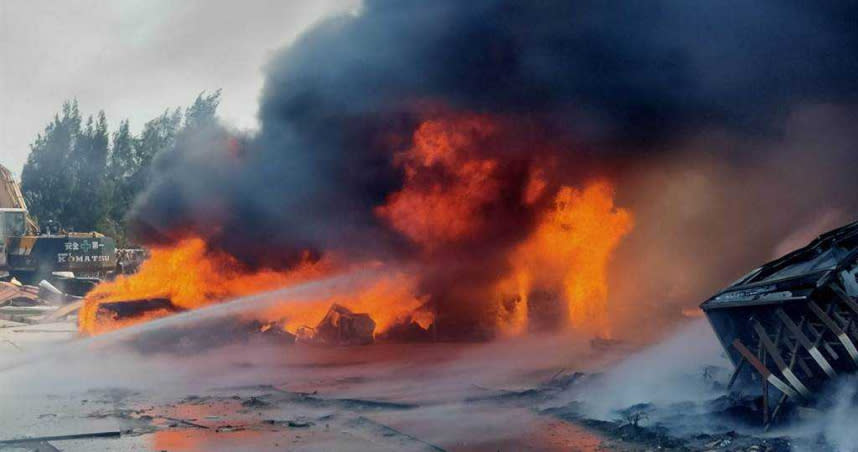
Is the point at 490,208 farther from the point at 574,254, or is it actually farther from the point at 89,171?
the point at 89,171

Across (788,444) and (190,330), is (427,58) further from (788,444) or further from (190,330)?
(788,444)

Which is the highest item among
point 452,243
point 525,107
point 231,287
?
point 525,107

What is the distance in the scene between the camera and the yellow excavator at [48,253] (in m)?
38.6

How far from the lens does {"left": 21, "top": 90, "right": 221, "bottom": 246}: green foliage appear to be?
214 feet

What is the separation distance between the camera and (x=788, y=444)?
30.4 ft

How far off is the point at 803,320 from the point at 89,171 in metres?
65.5

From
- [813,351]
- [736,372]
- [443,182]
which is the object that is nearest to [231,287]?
[443,182]

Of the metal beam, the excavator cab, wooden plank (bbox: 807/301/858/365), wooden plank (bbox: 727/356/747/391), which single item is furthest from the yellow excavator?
wooden plank (bbox: 807/301/858/365)

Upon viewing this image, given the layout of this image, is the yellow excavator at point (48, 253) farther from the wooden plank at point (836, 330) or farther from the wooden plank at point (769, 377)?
the wooden plank at point (836, 330)

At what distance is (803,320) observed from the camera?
10.3 m

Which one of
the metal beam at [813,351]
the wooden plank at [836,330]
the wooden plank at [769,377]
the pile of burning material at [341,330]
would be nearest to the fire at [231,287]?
the pile of burning material at [341,330]

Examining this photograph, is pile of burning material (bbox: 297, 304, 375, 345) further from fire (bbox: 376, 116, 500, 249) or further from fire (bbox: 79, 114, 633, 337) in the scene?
fire (bbox: 376, 116, 500, 249)

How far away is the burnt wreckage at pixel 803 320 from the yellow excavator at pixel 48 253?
34240 millimetres

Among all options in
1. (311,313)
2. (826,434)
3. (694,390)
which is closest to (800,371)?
(826,434)
